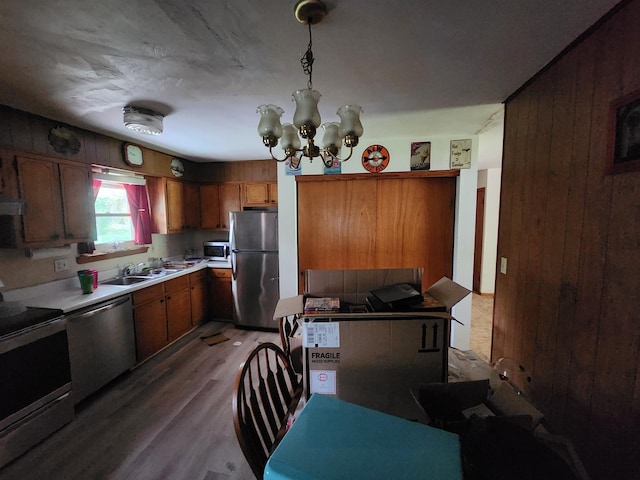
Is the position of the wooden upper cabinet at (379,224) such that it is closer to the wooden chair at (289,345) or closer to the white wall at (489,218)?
the wooden chair at (289,345)

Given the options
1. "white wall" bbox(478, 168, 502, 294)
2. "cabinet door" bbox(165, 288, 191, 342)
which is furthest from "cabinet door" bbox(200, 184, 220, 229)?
"white wall" bbox(478, 168, 502, 294)

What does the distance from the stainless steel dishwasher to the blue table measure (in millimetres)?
2363

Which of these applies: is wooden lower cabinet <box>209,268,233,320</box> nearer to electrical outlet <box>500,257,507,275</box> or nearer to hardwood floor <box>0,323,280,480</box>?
hardwood floor <box>0,323,280,480</box>

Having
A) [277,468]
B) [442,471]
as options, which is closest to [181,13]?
[277,468]

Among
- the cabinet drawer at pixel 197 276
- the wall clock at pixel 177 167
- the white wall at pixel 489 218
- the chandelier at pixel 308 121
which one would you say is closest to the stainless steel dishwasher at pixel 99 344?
the cabinet drawer at pixel 197 276

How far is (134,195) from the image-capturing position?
131 inches

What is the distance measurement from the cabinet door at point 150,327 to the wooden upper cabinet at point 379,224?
5.44ft

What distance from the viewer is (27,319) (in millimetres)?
1765

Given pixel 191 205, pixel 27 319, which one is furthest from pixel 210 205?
pixel 27 319

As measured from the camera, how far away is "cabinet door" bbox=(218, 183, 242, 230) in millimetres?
A: 3945

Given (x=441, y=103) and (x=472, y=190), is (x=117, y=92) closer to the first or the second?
(x=441, y=103)

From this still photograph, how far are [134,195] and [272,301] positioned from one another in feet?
7.20

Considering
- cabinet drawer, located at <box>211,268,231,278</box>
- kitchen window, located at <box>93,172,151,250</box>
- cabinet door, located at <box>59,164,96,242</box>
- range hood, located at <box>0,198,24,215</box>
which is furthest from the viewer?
cabinet drawer, located at <box>211,268,231,278</box>

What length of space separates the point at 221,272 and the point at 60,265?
1.68m
